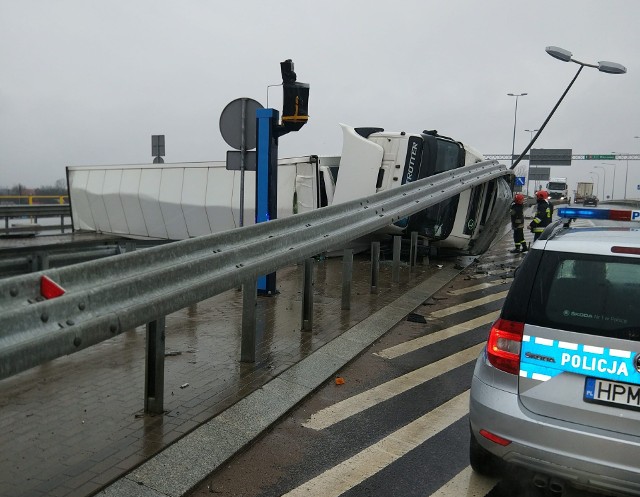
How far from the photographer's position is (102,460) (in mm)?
3637

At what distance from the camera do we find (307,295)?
6668mm

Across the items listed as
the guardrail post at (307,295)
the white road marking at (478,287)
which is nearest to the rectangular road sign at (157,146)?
the white road marking at (478,287)

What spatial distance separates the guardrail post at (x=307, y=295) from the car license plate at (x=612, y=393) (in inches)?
153

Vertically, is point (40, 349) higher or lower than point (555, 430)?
higher

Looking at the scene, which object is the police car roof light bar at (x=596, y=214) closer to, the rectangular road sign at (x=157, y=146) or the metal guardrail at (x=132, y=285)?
the metal guardrail at (x=132, y=285)

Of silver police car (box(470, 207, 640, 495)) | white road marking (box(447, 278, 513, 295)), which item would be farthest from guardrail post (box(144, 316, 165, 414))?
white road marking (box(447, 278, 513, 295))

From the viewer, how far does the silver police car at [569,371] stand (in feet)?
9.52

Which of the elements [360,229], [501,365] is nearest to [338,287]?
[360,229]

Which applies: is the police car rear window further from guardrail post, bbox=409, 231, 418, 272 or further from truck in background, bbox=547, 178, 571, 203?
truck in background, bbox=547, 178, 571, 203

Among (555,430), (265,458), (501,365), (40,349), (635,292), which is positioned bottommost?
(265,458)

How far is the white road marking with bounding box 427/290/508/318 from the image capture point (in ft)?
27.7

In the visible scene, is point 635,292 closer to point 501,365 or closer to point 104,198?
point 501,365

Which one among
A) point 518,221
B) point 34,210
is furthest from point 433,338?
point 34,210

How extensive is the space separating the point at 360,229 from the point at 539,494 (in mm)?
3719
